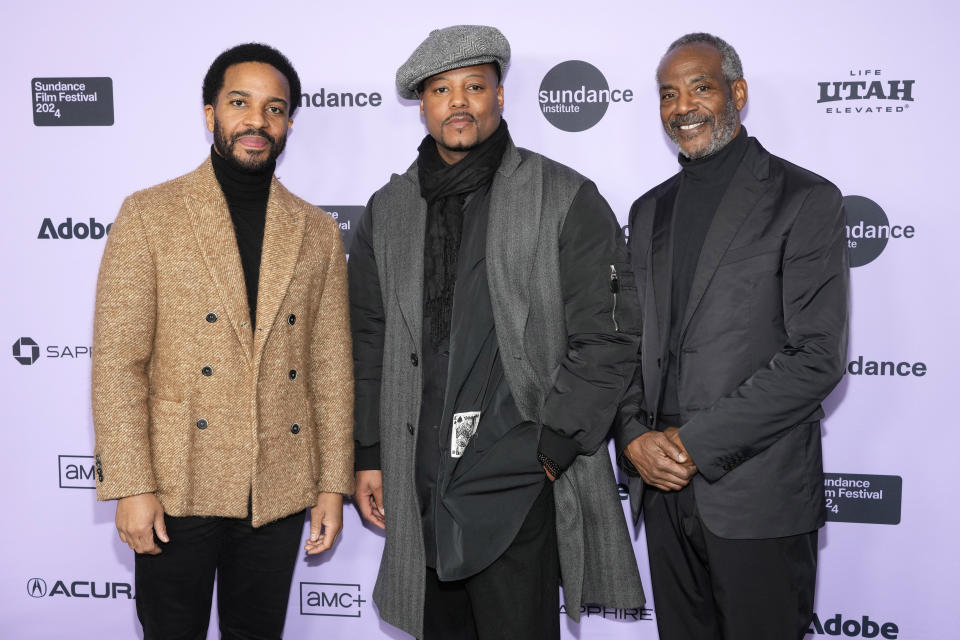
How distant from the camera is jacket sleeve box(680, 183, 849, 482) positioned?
1958mm

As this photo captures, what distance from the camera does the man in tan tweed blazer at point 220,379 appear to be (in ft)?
6.49

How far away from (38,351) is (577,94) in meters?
2.52

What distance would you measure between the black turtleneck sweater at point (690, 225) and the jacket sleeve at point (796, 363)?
17 cm

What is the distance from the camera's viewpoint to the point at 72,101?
308 centimetres

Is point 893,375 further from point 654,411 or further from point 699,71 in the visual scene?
point 699,71

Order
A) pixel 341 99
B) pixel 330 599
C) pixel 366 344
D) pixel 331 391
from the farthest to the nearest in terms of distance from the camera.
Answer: pixel 330 599, pixel 341 99, pixel 366 344, pixel 331 391

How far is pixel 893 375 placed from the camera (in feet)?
9.12

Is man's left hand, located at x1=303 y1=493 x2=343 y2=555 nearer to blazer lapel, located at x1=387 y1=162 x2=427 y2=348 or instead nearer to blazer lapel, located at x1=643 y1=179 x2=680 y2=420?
blazer lapel, located at x1=387 y1=162 x2=427 y2=348

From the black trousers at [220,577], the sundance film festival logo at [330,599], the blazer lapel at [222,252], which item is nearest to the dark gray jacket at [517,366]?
the black trousers at [220,577]

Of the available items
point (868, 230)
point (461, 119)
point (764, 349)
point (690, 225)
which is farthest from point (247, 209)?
point (868, 230)

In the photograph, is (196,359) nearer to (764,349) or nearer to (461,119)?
(461,119)

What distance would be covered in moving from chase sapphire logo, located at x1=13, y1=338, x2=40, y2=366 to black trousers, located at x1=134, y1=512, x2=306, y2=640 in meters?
1.51

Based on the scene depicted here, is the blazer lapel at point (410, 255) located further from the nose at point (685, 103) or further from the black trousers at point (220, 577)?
the nose at point (685, 103)

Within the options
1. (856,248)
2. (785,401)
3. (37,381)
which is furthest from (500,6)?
(37,381)
